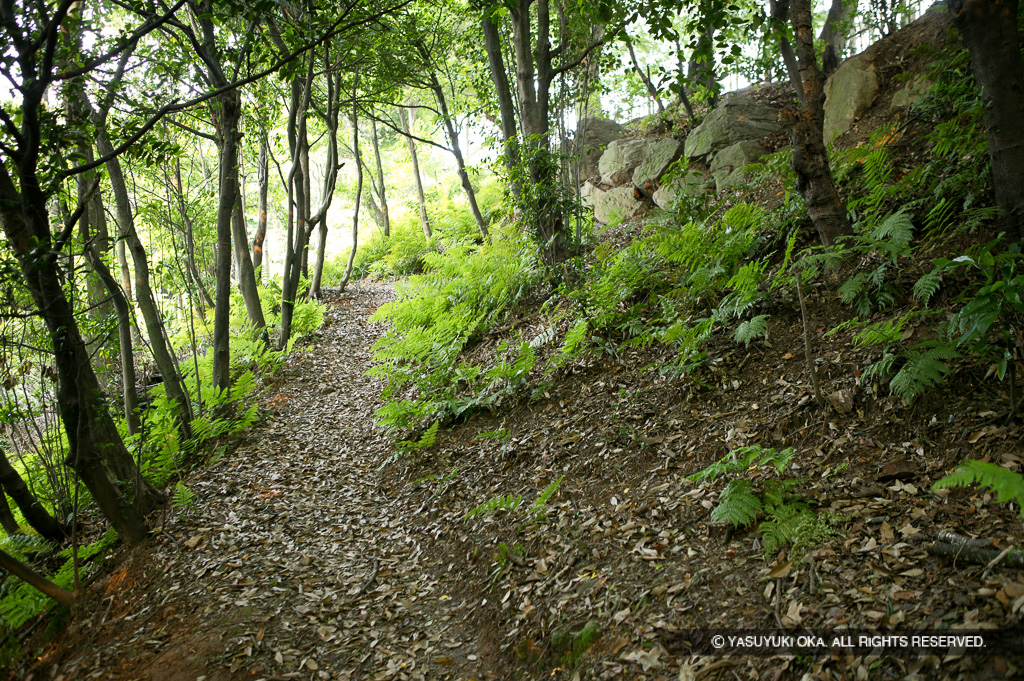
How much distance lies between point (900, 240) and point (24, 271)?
19.2 ft

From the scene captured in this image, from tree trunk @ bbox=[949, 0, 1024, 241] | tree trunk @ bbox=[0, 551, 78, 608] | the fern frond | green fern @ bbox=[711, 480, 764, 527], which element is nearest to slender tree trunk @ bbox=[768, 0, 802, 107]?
tree trunk @ bbox=[949, 0, 1024, 241]

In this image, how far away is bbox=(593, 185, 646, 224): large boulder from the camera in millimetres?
10109

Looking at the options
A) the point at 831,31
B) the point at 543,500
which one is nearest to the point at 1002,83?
the point at 543,500

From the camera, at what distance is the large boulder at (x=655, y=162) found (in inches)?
384

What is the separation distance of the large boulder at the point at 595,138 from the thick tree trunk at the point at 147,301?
848 cm

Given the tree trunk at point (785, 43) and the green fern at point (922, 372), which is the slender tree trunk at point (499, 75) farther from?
the green fern at point (922, 372)

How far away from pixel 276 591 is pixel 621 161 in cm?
950

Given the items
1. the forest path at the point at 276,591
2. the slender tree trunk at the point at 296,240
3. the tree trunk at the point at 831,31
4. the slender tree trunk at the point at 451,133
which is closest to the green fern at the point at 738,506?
the forest path at the point at 276,591

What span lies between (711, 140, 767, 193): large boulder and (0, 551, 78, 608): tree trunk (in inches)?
328

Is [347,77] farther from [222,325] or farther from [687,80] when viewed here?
[687,80]

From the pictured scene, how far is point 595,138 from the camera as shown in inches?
510

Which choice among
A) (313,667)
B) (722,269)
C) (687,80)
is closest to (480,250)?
(722,269)

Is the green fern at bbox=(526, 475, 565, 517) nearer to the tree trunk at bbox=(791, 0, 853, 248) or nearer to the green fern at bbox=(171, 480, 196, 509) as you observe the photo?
the tree trunk at bbox=(791, 0, 853, 248)

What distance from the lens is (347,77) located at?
42.8ft
